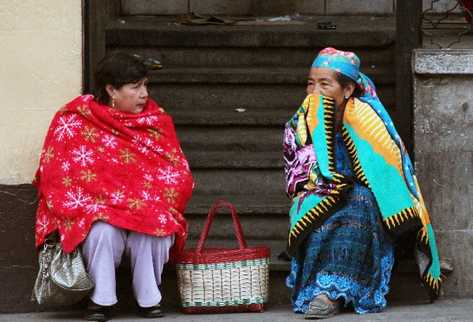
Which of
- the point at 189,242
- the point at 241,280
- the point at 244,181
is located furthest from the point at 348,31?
the point at 241,280

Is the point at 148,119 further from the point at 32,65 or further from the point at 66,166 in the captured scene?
the point at 32,65

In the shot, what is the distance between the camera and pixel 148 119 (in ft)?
23.0

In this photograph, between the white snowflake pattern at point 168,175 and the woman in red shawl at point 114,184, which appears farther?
the white snowflake pattern at point 168,175

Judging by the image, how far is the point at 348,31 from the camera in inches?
366

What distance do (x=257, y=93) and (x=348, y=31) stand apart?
85 cm

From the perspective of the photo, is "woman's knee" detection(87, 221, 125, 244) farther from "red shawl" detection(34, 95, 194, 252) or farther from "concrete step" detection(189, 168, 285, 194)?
"concrete step" detection(189, 168, 285, 194)

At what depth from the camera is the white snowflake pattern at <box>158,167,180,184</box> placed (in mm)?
6961

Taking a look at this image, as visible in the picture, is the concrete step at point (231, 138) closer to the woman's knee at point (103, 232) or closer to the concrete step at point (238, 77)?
the concrete step at point (238, 77)

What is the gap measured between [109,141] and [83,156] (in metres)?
0.16

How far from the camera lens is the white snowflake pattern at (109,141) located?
6.93m

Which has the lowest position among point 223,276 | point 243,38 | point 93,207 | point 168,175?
point 223,276

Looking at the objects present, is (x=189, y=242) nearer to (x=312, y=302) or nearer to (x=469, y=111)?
(x=312, y=302)

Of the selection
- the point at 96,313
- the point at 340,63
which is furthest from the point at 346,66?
the point at 96,313

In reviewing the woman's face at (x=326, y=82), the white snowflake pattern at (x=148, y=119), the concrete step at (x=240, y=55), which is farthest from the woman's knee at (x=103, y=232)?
the concrete step at (x=240, y=55)
